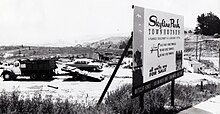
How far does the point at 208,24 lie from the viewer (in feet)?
302

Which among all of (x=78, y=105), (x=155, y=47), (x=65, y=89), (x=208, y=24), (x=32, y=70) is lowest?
(x=65, y=89)

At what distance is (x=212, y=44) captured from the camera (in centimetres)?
7706

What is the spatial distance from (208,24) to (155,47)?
8929cm

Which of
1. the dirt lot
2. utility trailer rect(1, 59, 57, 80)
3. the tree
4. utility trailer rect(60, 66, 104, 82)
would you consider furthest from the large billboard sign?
the tree

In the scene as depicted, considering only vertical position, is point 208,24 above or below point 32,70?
above

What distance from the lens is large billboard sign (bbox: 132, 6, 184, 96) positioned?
675 centimetres

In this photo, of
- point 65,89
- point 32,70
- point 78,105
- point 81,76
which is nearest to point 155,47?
point 78,105

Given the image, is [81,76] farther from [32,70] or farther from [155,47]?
[155,47]

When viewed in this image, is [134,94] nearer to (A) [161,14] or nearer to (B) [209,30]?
(A) [161,14]

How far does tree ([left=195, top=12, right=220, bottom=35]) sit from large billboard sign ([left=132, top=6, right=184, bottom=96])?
3308 inches

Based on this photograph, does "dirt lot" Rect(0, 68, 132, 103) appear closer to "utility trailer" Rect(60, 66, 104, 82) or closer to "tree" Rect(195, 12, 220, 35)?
"utility trailer" Rect(60, 66, 104, 82)

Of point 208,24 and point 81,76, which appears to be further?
point 208,24

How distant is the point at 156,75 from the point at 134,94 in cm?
151

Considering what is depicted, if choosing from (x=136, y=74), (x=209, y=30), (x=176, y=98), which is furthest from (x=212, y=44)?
(x=136, y=74)
